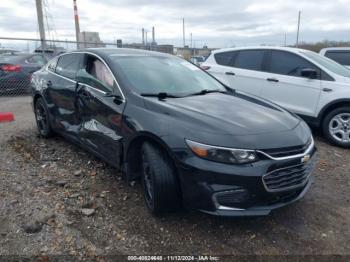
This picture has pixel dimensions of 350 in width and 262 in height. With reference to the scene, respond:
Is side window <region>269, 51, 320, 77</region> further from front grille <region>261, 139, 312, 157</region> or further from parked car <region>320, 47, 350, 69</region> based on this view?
parked car <region>320, 47, 350, 69</region>

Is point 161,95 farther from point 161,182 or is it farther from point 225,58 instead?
point 225,58

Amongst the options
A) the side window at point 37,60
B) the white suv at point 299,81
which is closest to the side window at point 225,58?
the white suv at point 299,81

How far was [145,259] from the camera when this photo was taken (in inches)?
111

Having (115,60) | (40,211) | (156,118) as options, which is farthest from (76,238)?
(115,60)

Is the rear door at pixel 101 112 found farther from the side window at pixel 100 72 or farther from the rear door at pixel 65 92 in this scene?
the rear door at pixel 65 92

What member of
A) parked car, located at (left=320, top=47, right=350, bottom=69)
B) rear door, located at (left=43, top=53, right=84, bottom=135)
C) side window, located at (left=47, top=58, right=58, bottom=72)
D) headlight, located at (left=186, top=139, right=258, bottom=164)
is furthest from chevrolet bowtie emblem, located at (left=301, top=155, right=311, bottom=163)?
parked car, located at (left=320, top=47, right=350, bottom=69)

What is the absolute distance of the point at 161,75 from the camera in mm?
4160

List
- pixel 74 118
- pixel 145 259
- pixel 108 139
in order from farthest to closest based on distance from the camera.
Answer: pixel 74 118 < pixel 108 139 < pixel 145 259

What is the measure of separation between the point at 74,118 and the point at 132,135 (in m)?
1.48

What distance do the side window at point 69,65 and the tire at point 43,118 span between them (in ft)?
2.23

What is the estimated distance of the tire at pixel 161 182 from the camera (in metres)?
3.09

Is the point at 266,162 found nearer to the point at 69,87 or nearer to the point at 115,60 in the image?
the point at 115,60

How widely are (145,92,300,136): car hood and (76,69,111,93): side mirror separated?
75 centimetres

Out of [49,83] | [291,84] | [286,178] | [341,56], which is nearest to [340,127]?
[291,84]
